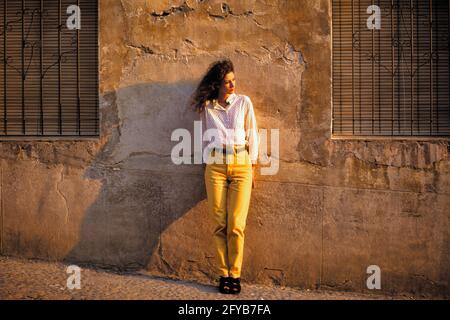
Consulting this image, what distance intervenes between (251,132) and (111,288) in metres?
A: 1.87

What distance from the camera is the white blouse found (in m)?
4.30

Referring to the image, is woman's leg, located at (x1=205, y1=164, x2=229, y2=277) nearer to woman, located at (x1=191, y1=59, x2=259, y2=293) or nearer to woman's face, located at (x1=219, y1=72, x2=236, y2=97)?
woman, located at (x1=191, y1=59, x2=259, y2=293)

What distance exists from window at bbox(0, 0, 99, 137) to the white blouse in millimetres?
1367

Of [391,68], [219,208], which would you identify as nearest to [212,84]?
[219,208]

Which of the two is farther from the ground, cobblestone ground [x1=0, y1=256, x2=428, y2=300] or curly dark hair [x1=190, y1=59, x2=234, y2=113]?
curly dark hair [x1=190, y1=59, x2=234, y2=113]

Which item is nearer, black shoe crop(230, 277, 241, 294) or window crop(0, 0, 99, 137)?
black shoe crop(230, 277, 241, 294)

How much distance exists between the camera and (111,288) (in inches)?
171

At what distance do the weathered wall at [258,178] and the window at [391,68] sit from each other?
260 millimetres

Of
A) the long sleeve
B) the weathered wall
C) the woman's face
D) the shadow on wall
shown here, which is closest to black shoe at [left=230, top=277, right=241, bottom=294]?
the weathered wall

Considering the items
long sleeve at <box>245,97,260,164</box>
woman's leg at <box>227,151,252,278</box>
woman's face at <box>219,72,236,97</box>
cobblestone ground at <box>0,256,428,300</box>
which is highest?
woman's face at <box>219,72,236,97</box>

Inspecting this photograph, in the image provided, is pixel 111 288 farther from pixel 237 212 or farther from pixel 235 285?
pixel 237 212

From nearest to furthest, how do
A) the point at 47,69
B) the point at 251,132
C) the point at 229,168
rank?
the point at 229,168, the point at 251,132, the point at 47,69

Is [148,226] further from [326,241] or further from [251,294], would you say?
[326,241]

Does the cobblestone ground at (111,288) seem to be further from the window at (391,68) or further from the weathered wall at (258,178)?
the window at (391,68)
